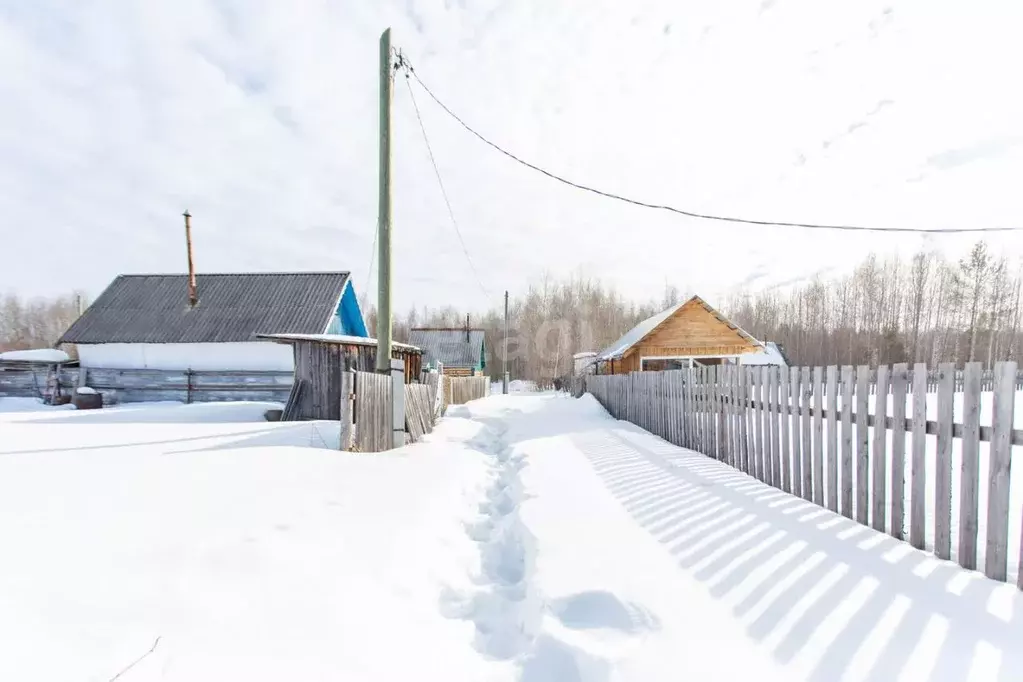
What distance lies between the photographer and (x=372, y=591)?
9.08 ft

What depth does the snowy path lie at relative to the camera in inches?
83.0

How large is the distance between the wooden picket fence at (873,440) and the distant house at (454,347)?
32652 mm

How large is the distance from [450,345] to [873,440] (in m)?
37.8

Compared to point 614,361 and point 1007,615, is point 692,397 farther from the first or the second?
point 614,361

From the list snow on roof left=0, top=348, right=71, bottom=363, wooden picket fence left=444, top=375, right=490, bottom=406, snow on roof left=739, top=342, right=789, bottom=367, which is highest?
snow on roof left=0, top=348, right=71, bottom=363

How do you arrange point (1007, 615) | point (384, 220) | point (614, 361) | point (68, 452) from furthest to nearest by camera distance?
point (614, 361) < point (384, 220) < point (68, 452) < point (1007, 615)

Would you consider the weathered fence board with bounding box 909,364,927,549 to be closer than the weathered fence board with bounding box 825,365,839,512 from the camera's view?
Yes

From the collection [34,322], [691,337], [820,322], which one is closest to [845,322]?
[820,322]

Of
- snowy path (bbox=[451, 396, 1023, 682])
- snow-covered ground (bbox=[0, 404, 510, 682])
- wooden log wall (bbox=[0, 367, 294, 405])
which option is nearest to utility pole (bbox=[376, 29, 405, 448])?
snow-covered ground (bbox=[0, 404, 510, 682])

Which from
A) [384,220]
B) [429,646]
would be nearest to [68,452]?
[384,220]

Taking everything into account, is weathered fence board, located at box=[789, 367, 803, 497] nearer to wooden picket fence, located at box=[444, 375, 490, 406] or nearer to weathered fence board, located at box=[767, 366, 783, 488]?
weathered fence board, located at box=[767, 366, 783, 488]

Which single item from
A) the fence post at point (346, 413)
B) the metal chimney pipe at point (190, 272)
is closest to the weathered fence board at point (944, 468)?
the fence post at point (346, 413)

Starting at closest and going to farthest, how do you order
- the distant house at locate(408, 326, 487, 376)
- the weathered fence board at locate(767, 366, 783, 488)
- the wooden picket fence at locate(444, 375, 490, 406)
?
the weathered fence board at locate(767, 366, 783, 488)
the wooden picket fence at locate(444, 375, 490, 406)
the distant house at locate(408, 326, 487, 376)

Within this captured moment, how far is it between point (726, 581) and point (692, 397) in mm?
5299
